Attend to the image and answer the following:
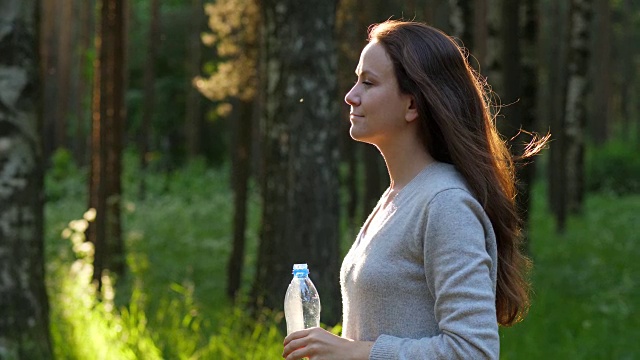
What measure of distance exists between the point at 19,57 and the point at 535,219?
2082 centimetres

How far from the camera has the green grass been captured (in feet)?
25.6

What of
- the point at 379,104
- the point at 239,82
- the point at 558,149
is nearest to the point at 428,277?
the point at 379,104

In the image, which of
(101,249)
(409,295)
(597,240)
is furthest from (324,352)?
(597,240)

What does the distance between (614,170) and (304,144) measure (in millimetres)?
30679

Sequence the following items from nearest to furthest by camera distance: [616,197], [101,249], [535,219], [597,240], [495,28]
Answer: [101,249]
[495,28]
[597,240]
[535,219]
[616,197]

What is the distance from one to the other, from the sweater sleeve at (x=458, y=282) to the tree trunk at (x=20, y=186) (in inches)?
179

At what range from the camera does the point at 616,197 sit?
119 feet

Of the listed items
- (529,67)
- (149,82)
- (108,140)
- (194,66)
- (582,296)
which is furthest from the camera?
(194,66)

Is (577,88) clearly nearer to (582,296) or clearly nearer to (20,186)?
(582,296)

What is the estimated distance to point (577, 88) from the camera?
22703 millimetres

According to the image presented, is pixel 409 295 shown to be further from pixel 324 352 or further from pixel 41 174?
pixel 41 174

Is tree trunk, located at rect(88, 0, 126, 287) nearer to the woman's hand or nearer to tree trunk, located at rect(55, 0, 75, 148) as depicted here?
the woman's hand

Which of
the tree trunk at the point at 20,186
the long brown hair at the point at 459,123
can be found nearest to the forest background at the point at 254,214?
the tree trunk at the point at 20,186

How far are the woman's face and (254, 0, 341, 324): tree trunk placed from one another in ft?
20.0
